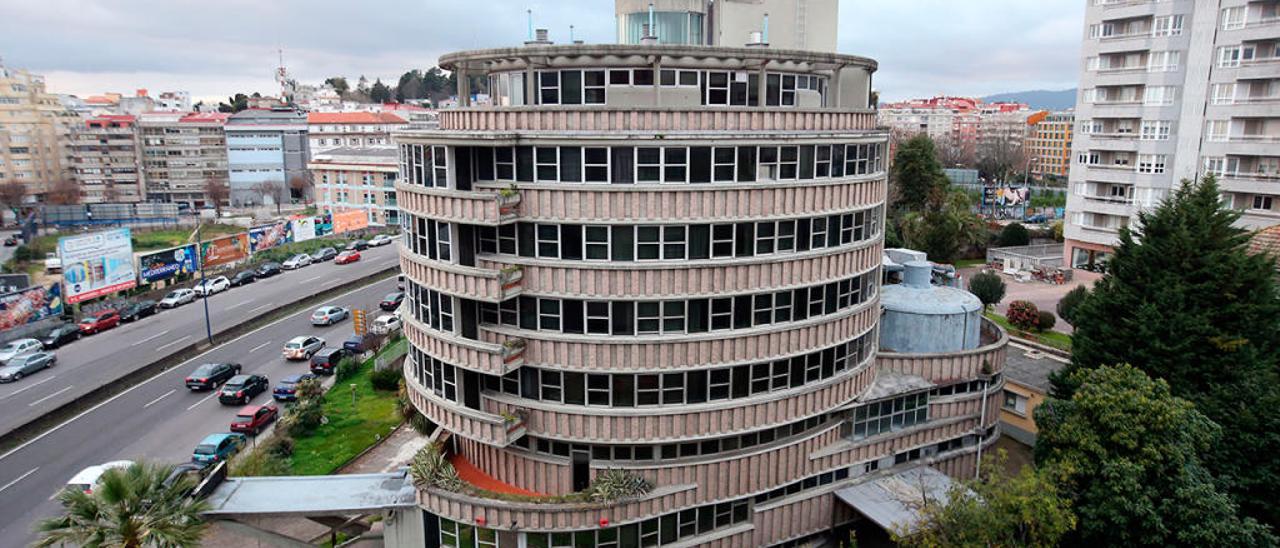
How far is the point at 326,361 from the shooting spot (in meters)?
51.8

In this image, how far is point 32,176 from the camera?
427 ft

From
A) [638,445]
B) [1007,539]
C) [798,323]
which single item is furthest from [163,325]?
[1007,539]

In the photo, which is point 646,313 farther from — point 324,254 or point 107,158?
point 107,158

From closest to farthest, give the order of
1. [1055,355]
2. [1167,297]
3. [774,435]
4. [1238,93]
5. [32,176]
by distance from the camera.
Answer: [774,435] → [1167,297] → [1055,355] → [1238,93] → [32,176]

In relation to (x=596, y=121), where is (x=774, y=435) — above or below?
below

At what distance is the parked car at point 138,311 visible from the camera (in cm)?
6119

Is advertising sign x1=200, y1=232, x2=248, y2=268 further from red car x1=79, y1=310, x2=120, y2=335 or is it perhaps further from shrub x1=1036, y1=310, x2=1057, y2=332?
shrub x1=1036, y1=310, x2=1057, y2=332

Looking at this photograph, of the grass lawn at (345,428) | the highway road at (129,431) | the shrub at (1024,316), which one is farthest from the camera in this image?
the shrub at (1024,316)

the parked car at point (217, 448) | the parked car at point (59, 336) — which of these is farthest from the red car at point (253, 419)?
the parked car at point (59, 336)

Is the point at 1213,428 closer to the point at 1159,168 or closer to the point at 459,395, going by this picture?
the point at 459,395

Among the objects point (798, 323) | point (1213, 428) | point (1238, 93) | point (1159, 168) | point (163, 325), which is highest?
point (1238, 93)

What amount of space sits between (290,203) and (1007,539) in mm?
147387

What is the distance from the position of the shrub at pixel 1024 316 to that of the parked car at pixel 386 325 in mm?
45761

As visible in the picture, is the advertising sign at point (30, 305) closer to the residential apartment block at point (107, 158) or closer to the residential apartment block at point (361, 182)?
the residential apartment block at point (361, 182)
